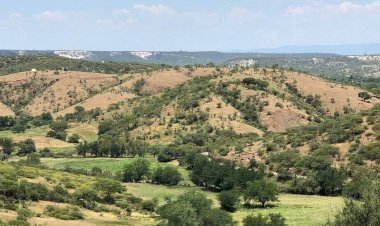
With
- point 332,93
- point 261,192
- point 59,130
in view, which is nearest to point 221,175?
point 261,192

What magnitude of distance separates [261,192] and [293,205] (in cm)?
521

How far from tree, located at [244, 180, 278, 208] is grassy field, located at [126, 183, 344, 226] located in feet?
5.64

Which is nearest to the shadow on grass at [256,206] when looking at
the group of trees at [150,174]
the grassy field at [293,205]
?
the grassy field at [293,205]

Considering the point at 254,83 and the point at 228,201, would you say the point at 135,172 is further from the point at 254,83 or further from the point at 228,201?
the point at 254,83

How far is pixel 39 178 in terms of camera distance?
8319 cm

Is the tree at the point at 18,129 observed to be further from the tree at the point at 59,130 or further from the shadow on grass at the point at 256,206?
the shadow on grass at the point at 256,206

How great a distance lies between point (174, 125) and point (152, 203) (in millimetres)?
78444

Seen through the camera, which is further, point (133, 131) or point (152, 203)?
point (133, 131)

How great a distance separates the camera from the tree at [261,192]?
83312 mm

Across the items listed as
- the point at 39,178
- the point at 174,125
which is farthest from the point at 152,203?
the point at 174,125

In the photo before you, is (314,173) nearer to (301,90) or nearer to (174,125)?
(174,125)

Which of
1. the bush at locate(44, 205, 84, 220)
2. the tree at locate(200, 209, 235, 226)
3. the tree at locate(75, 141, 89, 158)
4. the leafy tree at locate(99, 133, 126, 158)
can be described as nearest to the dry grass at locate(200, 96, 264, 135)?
the leafy tree at locate(99, 133, 126, 158)

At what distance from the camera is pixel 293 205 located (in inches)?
3241

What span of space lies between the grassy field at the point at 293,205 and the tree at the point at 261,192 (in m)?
1.72
